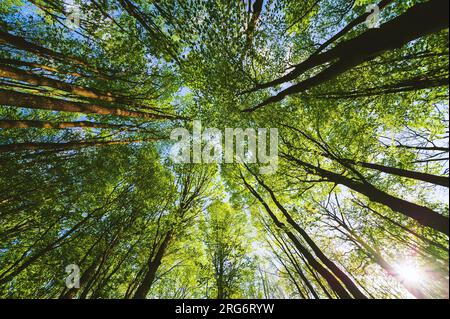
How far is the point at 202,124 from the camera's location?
9688 millimetres

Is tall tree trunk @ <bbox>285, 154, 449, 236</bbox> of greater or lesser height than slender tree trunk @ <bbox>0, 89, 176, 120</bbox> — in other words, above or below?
below

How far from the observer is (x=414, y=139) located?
6188 millimetres

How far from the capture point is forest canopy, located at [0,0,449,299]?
478 cm

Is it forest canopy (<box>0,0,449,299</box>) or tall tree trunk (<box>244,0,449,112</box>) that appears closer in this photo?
tall tree trunk (<box>244,0,449,112</box>)

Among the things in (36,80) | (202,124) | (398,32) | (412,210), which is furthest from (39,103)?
(412,210)

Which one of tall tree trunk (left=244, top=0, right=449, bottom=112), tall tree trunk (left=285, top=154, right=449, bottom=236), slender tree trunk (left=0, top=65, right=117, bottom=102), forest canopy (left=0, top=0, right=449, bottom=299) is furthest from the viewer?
forest canopy (left=0, top=0, right=449, bottom=299)

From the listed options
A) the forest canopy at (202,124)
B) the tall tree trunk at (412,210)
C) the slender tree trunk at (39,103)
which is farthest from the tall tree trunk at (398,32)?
the slender tree trunk at (39,103)

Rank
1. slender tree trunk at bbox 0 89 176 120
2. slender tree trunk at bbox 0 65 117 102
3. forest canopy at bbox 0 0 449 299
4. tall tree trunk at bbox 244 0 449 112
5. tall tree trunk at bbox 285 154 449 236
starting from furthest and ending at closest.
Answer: forest canopy at bbox 0 0 449 299
slender tree trunk at bbox 0 65 117 102
slender tree trunk at bbox 0 89 176 120
tall tree trunk at bbox 244 0 449 112
tall tree trunk at bbox 285 154 449 236

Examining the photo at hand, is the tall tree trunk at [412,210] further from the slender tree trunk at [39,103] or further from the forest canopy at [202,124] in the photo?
the slender tree trunk at [39,103]

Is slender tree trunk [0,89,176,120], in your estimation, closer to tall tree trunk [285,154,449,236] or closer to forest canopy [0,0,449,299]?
forest canopy [0,0,449,299]

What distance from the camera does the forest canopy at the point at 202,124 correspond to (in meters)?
4.78

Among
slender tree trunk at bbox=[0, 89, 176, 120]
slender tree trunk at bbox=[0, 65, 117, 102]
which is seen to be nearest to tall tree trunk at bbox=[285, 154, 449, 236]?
slender tree trunk at bbox=[0, 89, 176, 120]

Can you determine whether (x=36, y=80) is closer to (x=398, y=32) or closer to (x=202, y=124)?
(x=202, y=124)
